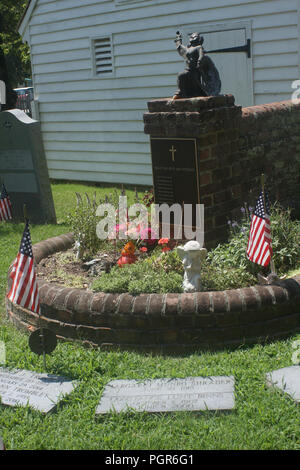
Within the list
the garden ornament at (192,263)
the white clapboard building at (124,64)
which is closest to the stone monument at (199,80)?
the garden ornament at (192,263)

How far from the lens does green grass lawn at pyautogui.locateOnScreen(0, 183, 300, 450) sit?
3553 mm

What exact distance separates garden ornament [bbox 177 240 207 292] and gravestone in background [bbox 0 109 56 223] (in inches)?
197

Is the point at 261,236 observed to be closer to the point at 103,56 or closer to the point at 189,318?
the point at 189,318

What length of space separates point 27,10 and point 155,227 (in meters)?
9.09

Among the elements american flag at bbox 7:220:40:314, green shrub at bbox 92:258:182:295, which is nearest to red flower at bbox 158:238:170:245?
green shrub at bbox 92:258:182:295

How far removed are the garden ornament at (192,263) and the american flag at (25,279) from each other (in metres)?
1.36

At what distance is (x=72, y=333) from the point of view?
199 inches

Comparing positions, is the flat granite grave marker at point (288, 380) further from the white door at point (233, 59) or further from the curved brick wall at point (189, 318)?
the white door at point (233, 59)

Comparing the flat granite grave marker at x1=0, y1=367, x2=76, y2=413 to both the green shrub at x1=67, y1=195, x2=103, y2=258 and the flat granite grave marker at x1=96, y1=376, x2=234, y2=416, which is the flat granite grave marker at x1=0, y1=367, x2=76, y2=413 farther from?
the green shrub at x1=67, y1=195, x2=103, y2=258

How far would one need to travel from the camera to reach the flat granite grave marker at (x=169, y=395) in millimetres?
3891

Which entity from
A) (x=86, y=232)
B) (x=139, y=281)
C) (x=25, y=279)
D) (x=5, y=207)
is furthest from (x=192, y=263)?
(x=5, y=207)

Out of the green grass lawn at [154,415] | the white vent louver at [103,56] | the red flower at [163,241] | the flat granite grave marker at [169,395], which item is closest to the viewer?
the green grass lawn at [154,415]

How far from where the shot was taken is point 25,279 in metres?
4.59
